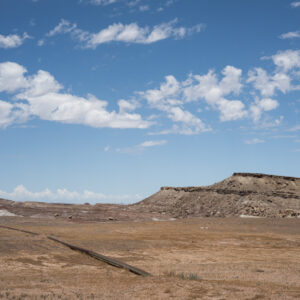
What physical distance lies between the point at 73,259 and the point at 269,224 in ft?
88.0

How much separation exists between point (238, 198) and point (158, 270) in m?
45.6

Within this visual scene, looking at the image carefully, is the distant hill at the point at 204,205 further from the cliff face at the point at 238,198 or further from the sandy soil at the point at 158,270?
the sandy soil at the point at 158,270

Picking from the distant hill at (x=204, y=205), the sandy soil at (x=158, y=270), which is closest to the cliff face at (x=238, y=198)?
the distant hill at (x=204, y=205)

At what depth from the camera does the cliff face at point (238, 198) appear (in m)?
53.0

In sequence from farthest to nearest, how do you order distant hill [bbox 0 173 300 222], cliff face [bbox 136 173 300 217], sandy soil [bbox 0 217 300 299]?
cliff face [bbox 136 173 300 217]
distant hill [bbox 0 173 300 222]
sandy soil [bbox 0 217 300 299]

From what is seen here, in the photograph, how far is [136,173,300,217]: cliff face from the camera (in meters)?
53.0

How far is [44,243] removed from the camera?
765 inches

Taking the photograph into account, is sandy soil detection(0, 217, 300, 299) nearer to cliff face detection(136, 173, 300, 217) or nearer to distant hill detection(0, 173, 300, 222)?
distant hill detection(0, 173, 300, 222)

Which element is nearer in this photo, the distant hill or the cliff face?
the distant hill

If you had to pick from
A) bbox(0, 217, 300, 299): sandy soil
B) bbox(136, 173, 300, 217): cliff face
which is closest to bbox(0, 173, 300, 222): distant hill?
bbox(136, 173, 300, 217): cliff face

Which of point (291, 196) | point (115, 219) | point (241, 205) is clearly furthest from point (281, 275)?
point (291, 196)

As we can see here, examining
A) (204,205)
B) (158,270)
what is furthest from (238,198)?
(158,270)

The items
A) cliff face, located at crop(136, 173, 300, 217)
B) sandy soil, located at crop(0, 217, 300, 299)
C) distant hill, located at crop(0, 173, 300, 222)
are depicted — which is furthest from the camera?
cliff face, located at crop(136, 173, 300, 217)

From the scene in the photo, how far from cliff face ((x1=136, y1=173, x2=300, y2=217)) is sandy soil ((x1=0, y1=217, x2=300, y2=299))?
28.4 meters
